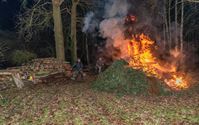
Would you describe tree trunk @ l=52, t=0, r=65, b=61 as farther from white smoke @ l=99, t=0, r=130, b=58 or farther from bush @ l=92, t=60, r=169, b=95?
bush @ l=92, t=60, r=169, b=95

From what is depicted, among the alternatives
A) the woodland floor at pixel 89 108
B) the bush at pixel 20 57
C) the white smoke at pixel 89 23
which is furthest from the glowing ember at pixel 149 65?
the bush at pixel 20 57

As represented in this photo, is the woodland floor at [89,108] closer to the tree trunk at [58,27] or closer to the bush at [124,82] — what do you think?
the bush at [124,82]

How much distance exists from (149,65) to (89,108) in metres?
10.3

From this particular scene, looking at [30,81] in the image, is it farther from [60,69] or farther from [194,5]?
[194,5]

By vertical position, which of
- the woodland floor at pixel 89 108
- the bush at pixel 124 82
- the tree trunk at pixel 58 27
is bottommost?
the woodland floor at pixel 89 108

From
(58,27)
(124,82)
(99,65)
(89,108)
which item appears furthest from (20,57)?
(89,108)

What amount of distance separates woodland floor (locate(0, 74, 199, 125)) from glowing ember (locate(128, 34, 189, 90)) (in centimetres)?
356

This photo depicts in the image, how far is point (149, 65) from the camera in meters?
27.2

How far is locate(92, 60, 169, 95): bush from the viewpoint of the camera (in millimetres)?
22500

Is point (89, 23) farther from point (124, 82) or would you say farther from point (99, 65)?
point (124, 82)

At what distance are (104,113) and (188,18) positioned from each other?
19211 mm

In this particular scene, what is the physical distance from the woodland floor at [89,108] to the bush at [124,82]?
101 centimetres

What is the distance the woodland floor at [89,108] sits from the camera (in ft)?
52.6

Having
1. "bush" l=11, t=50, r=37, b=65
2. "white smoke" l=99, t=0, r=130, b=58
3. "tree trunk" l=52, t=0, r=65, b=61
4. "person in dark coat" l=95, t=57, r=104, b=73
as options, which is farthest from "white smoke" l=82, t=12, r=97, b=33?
"person in dark coat" l=95, t=57, r=104, b=73
